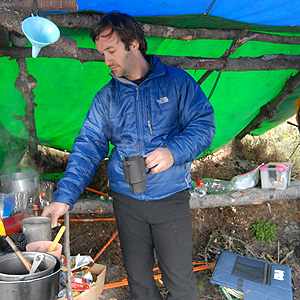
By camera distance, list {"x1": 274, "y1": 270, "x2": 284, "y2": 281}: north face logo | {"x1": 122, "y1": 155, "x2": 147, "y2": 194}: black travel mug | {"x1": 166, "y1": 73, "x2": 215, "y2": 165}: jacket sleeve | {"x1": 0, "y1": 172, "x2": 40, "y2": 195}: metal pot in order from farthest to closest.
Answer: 1. {"x1": 274, "y1": 270, "x2": 284, "y2": 281}: north face logo
2. {"x1": 0, "y1": 172, "x2": 40, "y2": 195}: metal pot
3. {"x1": 166, "y1": 73, "x2": 215, "y2": 165}: jacket sleeve
4. {"x1": 122, "y1": 155, "x2": 147, "y2": 194}: black travel mug

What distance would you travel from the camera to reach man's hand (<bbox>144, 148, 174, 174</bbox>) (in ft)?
6.18

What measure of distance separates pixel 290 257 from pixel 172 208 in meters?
2.96

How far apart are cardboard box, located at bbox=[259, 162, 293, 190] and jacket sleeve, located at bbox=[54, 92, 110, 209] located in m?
2.92

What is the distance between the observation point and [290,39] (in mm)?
3725

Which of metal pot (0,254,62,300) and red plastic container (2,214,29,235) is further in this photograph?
red plastic container (2,214,29,235)

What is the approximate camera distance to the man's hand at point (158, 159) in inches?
74.1

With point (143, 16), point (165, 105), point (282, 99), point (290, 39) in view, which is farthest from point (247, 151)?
point (165, 105)

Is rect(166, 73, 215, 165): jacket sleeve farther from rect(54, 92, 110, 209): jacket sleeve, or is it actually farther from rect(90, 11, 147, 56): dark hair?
rect(54, 92, 110, 209): jacket sleeve

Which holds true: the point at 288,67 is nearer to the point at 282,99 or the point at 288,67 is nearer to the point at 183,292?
the point at 282,99

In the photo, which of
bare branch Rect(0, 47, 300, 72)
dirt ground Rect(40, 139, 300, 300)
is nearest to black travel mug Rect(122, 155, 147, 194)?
bare branch Rect(0, 47, 300, 72)

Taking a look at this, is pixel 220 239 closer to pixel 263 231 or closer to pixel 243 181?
pixel 263 231

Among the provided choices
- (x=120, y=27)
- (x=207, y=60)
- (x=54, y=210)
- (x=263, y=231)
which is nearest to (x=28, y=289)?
(x=54, y=210)

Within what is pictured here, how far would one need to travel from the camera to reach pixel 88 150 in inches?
94.1

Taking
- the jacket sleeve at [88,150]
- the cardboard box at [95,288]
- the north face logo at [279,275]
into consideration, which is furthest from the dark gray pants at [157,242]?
the north face logo at [279,275]
